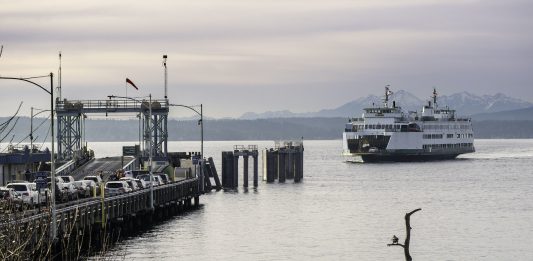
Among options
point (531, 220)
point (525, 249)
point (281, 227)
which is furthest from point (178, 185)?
point (525, 249)

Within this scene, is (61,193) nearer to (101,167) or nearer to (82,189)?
(82,189)

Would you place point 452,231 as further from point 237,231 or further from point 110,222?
point 110,222

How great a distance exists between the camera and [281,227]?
75.6 meters

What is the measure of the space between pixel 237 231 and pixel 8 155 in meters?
16.8

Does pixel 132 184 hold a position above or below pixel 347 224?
above

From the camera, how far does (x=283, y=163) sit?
135625 millimetres

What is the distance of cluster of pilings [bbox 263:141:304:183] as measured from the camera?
5236 inches

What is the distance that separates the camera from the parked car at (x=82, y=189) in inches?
2781

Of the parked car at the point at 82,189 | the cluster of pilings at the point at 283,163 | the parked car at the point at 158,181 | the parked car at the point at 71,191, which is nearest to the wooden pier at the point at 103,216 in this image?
the parked car at the point at 158,181

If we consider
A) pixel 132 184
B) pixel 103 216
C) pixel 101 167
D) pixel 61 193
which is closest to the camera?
pixel 103 216

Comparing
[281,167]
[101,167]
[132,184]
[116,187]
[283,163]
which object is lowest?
[116,187]

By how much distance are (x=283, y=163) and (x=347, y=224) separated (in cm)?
5859

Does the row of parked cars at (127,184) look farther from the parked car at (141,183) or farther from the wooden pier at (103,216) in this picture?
the wooden pier at (103,216)

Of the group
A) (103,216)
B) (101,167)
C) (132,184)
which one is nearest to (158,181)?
(132,184)
